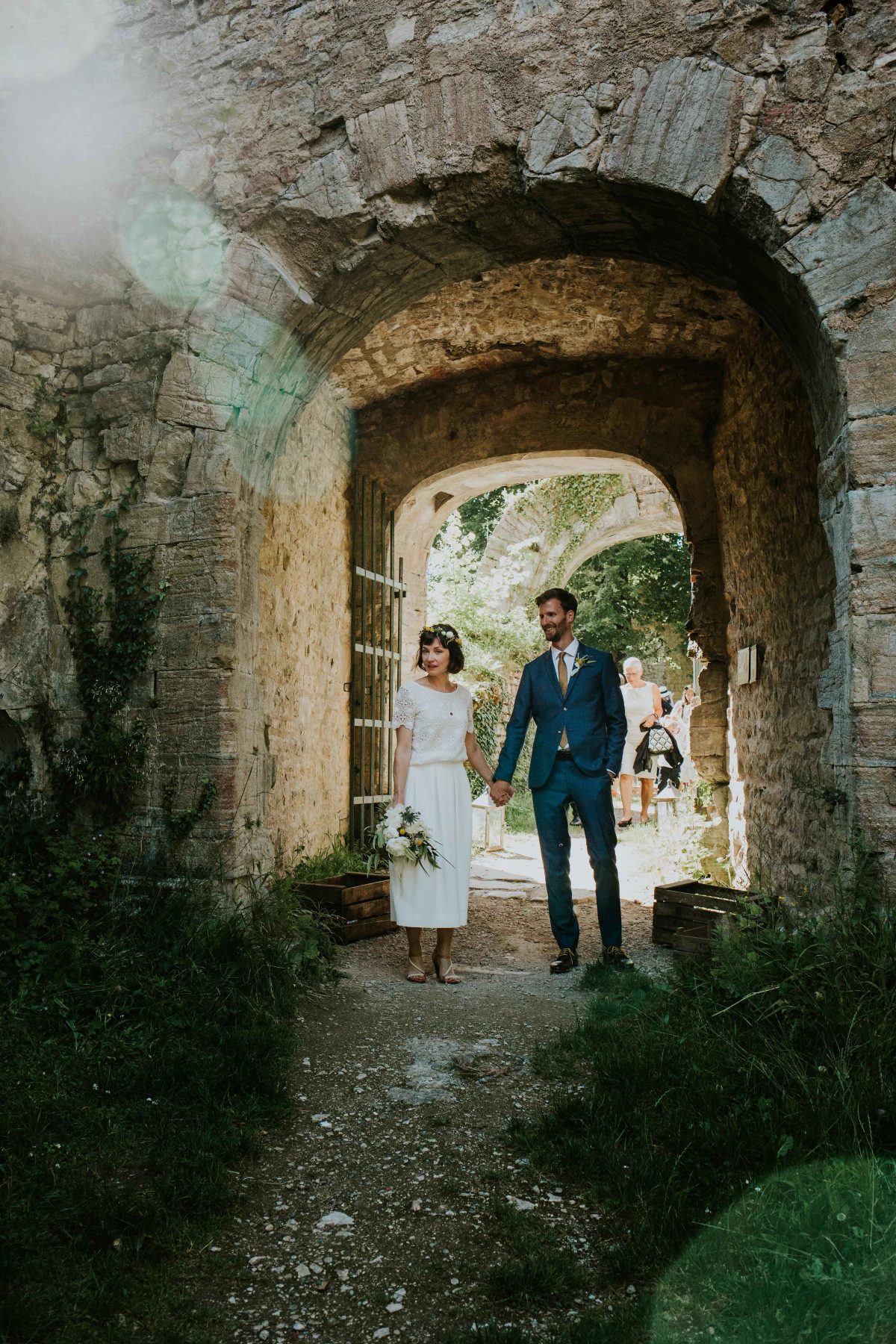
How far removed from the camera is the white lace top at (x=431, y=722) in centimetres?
472

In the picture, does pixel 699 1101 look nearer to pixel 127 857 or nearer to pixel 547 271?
pixel 127 857

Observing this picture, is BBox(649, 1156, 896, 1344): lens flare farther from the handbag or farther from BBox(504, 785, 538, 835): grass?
BBox(504, 785, 538, 835): grass

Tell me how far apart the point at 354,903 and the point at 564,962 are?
1328 millimetres

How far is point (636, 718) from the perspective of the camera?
35.3 feet

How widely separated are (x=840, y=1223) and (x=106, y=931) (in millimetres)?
2901

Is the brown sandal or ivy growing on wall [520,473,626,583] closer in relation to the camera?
the brown sandal

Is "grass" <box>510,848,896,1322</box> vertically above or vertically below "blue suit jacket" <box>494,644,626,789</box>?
below

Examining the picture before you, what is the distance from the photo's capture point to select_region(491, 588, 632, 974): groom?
475 cm

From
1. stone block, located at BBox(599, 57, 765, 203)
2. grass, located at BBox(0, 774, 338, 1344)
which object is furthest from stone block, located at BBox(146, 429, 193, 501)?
stone block, located at BBox(599, 57, 765, 203)

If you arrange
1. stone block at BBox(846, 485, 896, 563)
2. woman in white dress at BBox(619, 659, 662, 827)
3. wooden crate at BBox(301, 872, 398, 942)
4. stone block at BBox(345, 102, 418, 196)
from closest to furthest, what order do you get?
stone block at BBox(846, 485, 896, 563), stone block at BBox(345, 102, 418, 196), wooden crate at BBox(301, 872, 398, 942), woman in white dress at BBox(619, 659, 662, 827)

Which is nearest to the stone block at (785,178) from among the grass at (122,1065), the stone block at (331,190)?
the stone block at (331,190)

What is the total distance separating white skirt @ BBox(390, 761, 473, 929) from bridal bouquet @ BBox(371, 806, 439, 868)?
0.05m

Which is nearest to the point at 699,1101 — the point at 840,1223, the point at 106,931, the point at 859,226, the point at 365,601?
the point at 840,1223

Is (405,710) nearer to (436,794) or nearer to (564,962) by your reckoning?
(436,794)
